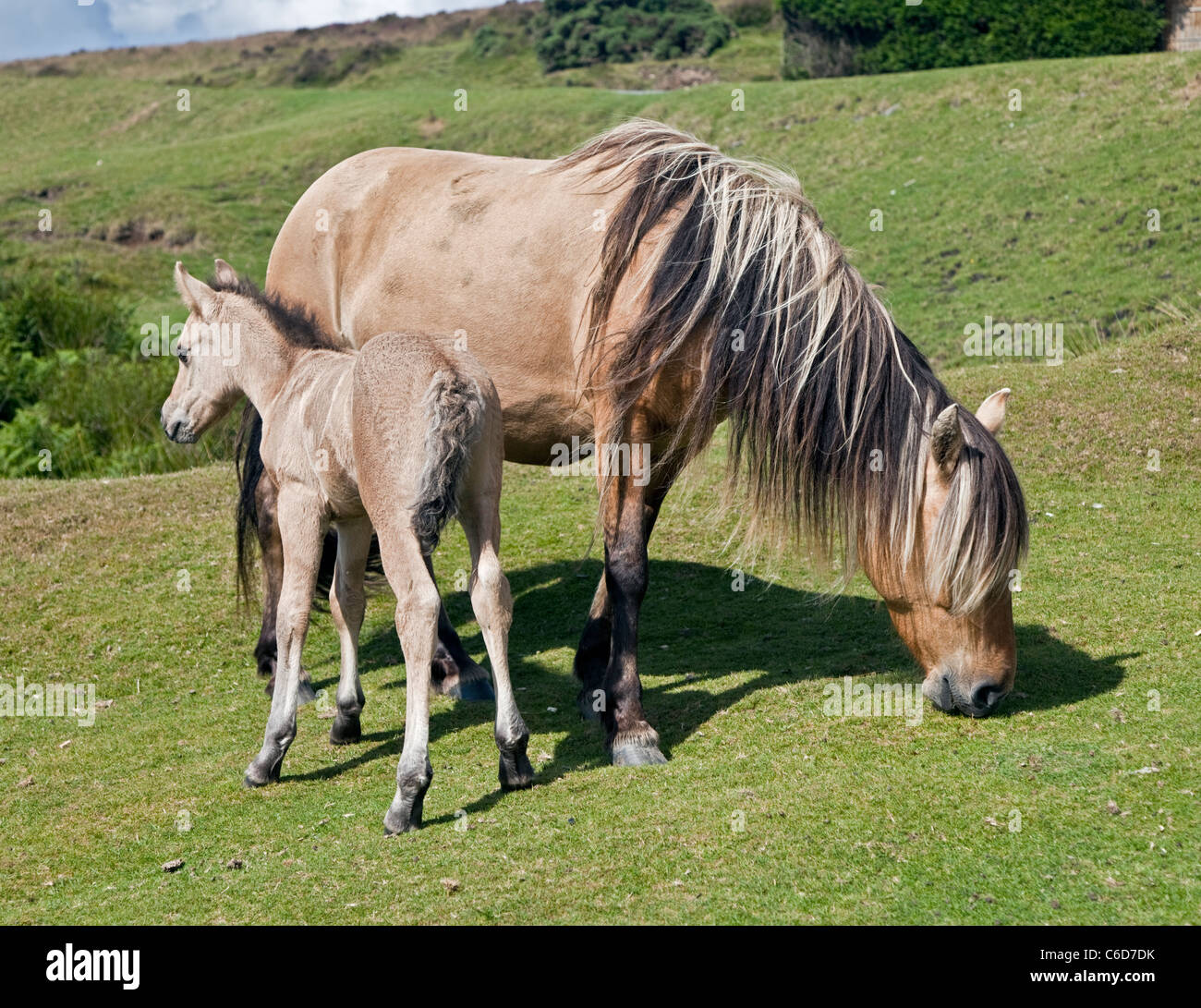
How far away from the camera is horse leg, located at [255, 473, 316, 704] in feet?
23.9

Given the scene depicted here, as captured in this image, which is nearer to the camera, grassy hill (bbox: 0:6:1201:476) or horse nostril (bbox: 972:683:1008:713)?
horse nostril (bbox: 972:683:1008:713)

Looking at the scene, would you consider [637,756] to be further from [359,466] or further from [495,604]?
[359,466]

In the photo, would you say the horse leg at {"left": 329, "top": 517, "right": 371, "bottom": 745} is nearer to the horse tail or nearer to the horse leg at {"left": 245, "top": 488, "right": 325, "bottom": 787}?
the horse leg at {"left": 245, "top": 488, "right": 325, "bottom": 787}

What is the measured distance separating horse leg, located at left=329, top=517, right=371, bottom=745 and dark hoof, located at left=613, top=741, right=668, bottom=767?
144 cm

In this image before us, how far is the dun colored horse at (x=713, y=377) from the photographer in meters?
5.07

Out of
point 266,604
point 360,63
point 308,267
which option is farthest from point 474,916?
point 360,63

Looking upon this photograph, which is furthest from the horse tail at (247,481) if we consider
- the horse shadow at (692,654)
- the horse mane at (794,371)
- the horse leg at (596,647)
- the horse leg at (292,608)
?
the horse mane at (794,371)

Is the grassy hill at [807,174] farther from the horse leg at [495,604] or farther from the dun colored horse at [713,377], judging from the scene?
the horse leg at [495,604]

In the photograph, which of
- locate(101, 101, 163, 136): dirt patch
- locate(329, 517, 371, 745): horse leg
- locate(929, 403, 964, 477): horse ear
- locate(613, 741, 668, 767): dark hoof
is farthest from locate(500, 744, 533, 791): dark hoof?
locate(101, 101, 163, 136): dirt patch

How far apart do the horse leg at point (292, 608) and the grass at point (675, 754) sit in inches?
9.9

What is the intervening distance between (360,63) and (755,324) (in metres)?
43.8

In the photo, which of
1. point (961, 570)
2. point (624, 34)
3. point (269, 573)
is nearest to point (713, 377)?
point (961, 570)

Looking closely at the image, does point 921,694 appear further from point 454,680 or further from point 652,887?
point 454,680

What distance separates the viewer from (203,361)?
20.6 feet
